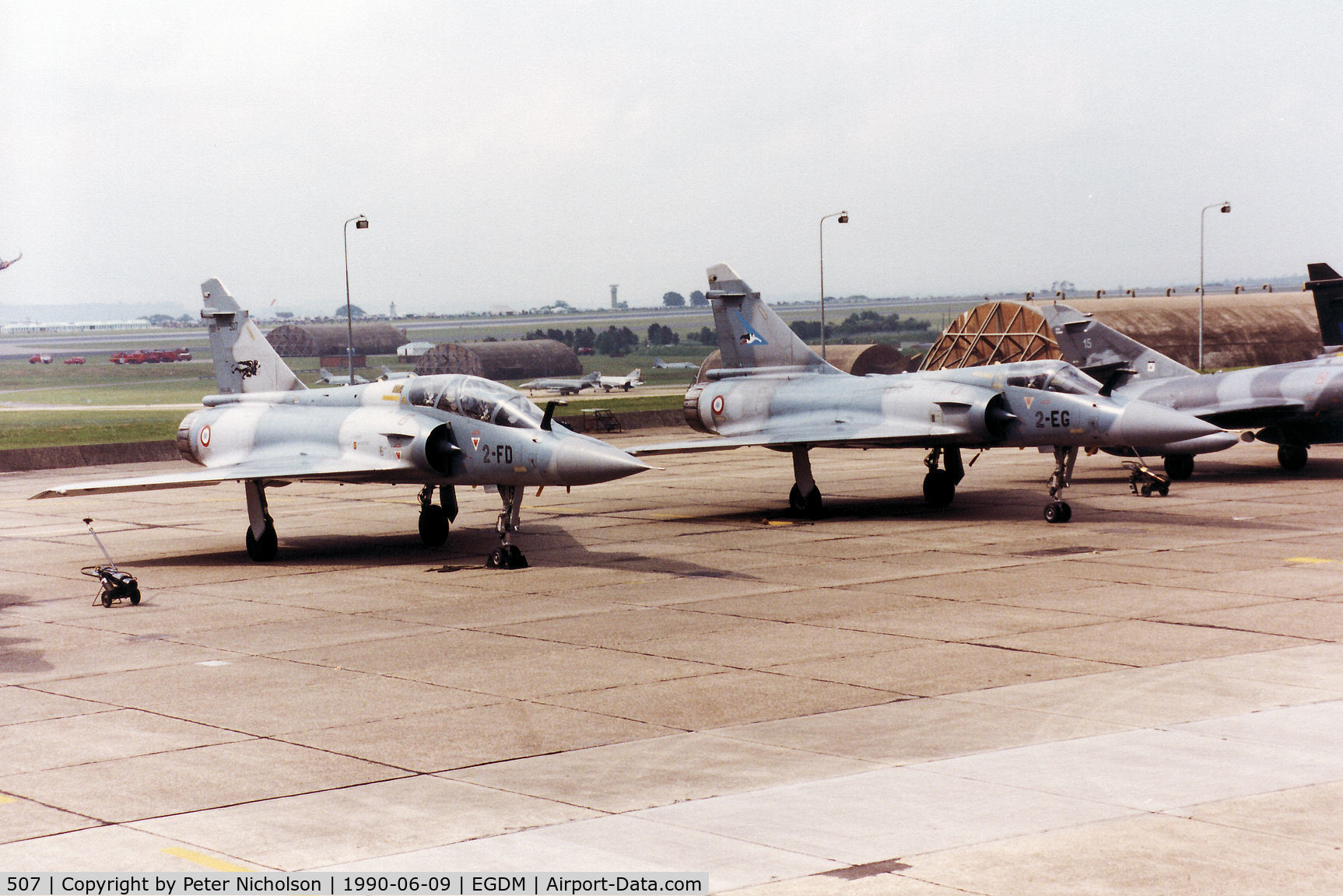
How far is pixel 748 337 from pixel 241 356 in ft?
32.4

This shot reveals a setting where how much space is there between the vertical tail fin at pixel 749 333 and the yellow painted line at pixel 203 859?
21006 millimetres

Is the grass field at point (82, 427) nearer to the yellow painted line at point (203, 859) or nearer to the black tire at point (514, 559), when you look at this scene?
the black tire at point (514, 559)

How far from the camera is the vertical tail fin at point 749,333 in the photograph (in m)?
28.5

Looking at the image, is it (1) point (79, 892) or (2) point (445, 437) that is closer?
(1) point (79, 892)

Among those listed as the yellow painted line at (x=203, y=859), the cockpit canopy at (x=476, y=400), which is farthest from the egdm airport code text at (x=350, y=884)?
the cockpit canopy at (x=476, y=400)

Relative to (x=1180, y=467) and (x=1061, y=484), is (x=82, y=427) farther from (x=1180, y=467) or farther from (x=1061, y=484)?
(x=1061, y=484)

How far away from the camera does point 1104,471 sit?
3303 cm

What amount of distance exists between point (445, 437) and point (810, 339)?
103 m

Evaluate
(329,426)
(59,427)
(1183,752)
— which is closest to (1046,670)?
(1183,752)

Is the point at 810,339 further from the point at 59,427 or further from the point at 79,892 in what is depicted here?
the point at 79,892

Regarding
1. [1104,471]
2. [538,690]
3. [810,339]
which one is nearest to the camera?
[538,690]

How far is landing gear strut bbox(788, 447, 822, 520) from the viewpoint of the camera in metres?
26.0

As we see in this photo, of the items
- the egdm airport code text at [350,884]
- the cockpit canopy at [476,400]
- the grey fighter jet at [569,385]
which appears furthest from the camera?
the grey fighter jet at [569,385]

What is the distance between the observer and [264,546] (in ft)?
71.7
